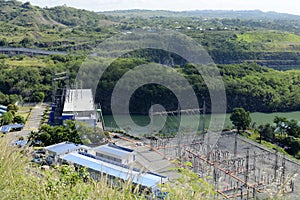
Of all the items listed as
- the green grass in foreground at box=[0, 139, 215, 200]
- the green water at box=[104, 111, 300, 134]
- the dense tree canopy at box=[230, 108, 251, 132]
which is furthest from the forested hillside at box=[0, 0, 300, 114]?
the green grass in foreground at box=[0, 139, 215, 200]

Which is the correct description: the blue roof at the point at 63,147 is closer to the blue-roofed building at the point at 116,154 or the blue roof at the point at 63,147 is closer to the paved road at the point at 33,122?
the blue-roofed building at the point at 116,154

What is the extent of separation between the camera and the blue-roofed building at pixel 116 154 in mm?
5975

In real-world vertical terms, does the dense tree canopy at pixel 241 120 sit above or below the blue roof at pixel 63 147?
below

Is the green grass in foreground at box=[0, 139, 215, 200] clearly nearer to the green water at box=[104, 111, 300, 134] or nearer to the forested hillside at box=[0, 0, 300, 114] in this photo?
the green water at box=[104, 111, 300, 134]

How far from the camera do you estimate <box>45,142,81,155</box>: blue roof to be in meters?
6.00

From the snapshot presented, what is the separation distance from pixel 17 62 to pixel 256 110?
8.85 meters

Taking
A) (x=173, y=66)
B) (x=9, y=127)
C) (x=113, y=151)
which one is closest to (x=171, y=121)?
(x=113, y=151)

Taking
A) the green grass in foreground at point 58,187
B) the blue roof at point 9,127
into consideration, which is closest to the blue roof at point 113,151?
the blue roof at point 9,127

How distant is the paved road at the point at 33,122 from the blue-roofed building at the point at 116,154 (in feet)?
6.66

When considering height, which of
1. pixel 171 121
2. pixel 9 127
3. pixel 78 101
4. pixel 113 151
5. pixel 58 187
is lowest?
pixel 171 121

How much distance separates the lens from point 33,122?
8.82 metres

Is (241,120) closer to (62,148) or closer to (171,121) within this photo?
(171,121)

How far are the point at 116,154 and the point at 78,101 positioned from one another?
3.02 metres

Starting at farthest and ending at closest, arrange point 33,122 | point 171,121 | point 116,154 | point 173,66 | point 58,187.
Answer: point 173,66 < point 171,121 < point 33,122 < point 116,154 < point 58,187
